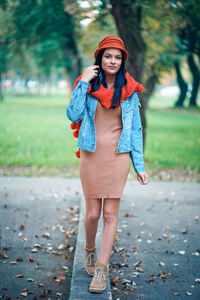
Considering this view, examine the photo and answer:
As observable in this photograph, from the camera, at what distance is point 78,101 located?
10.1 ft

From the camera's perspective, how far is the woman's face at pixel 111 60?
3121mm

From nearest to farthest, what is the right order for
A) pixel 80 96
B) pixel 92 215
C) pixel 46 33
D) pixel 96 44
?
pixel 80 96, pixel 92 215, pixel 96 44, pixel 46 33

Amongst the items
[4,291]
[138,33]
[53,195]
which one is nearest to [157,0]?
[138,33]

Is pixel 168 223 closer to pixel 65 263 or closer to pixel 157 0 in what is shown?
pixel 65 263

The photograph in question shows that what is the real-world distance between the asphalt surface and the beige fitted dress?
116 cm

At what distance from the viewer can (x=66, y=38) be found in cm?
1886

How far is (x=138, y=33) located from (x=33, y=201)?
432 cm

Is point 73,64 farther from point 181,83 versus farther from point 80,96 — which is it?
point 80,96

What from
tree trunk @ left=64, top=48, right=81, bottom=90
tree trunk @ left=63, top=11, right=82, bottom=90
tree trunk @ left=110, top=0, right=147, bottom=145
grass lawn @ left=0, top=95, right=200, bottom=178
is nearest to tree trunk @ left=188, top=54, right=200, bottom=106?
tree trunk @ left=64, top=48, right=81, bottom=90

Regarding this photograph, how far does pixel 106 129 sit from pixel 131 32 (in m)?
5.25

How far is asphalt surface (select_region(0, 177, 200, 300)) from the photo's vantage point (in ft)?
12.3

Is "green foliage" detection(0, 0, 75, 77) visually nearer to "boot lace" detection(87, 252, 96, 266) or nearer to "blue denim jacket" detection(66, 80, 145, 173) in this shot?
"blue denim jacket" detection(66, 80, 145, 173)

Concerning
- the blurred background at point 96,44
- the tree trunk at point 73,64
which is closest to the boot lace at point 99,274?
the blurred background at point 96,44

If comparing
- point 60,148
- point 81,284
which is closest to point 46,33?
point 60,148
